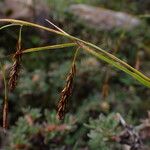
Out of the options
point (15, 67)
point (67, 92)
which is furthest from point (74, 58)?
point (15, 67)

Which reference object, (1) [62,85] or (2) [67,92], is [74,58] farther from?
(1) [62,85]

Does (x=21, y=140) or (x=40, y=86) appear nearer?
(x=21, y=140)

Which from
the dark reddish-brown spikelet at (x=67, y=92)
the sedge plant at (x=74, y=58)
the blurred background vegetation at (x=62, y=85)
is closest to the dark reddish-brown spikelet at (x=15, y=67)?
the sedge plant at (x=74, y=58)

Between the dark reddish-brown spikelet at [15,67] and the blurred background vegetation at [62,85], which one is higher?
the dark reddish-brown spikelet at [15,67]

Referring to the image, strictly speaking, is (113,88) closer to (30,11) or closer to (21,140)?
(21,140)

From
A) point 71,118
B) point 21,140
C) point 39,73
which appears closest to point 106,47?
point 39,73

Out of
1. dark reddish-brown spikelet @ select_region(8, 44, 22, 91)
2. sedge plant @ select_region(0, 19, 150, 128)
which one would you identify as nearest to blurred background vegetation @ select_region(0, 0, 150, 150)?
sedge plant @ select_region(0, 19, 150, 128)

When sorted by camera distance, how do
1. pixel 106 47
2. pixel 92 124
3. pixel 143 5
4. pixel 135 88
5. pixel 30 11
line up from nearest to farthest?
pixel 92 124 → pixel 135 88 → pixel 106 47 → pixel 30 11 → pixel 143 5

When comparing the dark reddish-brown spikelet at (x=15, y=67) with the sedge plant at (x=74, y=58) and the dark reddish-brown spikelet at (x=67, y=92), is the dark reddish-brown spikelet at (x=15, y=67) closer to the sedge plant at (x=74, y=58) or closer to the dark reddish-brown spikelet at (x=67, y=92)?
the sedge plant at (x=74, y=58)
